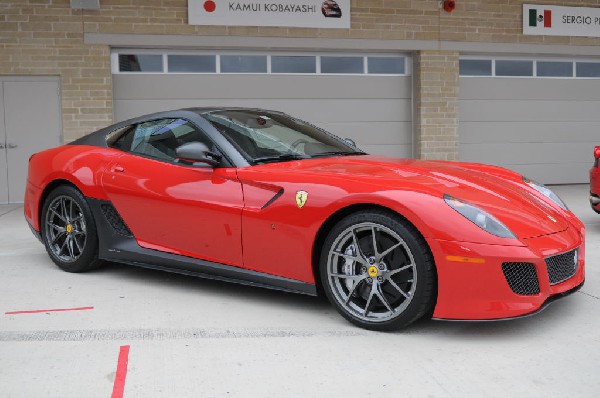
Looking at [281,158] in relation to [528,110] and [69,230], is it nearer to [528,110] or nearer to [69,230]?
[69,230]

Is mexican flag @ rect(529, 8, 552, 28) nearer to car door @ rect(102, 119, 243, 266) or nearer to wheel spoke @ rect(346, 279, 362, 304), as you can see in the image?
car door @ rect(102, 119, 243, 266)

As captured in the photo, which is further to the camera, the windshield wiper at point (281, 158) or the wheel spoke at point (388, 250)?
the windshield wiper at point (281, 158)

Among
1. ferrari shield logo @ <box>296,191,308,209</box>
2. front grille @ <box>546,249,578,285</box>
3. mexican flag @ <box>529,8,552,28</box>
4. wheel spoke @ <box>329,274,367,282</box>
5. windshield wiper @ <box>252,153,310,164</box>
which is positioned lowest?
wheel spoke @ <box>329,274,367,282</box>

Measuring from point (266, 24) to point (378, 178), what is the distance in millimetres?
8544

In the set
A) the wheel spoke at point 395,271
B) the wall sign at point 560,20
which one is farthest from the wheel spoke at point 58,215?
the wall sign at point 560,20

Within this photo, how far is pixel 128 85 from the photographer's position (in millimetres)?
11680

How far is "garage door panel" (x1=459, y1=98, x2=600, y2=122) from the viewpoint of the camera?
13.1 meters

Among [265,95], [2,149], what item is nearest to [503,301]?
[265,95]

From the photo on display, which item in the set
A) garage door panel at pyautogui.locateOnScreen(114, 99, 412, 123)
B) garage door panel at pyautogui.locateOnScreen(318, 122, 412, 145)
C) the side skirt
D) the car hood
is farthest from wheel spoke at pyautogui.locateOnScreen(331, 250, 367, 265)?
garage door panel at pyautogui.locateOnScreen(318, 122, 412, 145)

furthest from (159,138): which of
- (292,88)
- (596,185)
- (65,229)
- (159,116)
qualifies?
(292,88)

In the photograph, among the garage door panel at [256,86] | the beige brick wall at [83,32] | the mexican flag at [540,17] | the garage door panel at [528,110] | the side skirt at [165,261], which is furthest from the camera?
the garage door panel at [528,110]

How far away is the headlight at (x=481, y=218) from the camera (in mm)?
3512

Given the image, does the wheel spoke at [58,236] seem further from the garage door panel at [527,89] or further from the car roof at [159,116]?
the garage door panel at [527,89]

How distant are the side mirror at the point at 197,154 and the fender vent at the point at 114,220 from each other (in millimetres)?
814
